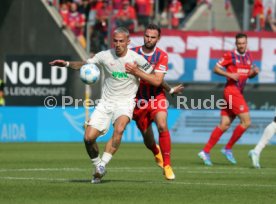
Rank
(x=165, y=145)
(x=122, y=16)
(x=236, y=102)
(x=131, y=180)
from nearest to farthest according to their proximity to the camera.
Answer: (x=131, y=180), (x=165, y=145), (x=236, y=102), (x=122, y=16)

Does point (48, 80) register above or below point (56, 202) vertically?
below

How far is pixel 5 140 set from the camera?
94.1 feet

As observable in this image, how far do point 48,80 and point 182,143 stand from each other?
6.72m

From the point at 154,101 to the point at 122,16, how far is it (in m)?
16.7

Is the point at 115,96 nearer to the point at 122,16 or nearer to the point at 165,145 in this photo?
the point at 165,145

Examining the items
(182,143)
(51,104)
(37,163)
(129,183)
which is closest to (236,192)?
(129,183)

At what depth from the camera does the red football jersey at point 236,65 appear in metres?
19.6

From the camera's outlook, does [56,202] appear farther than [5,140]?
No

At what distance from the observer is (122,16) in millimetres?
31797

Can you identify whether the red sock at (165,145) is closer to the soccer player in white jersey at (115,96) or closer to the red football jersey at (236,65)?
the soccer player in white jersey at (115,96)

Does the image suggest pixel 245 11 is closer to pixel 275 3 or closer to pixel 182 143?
pixel 275 3

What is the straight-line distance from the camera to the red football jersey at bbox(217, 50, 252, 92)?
64.2ft

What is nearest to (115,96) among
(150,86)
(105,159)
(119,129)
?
(119,129)

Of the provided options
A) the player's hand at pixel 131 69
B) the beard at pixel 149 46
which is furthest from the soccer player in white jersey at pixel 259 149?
the player's hand at pixel 131 69
